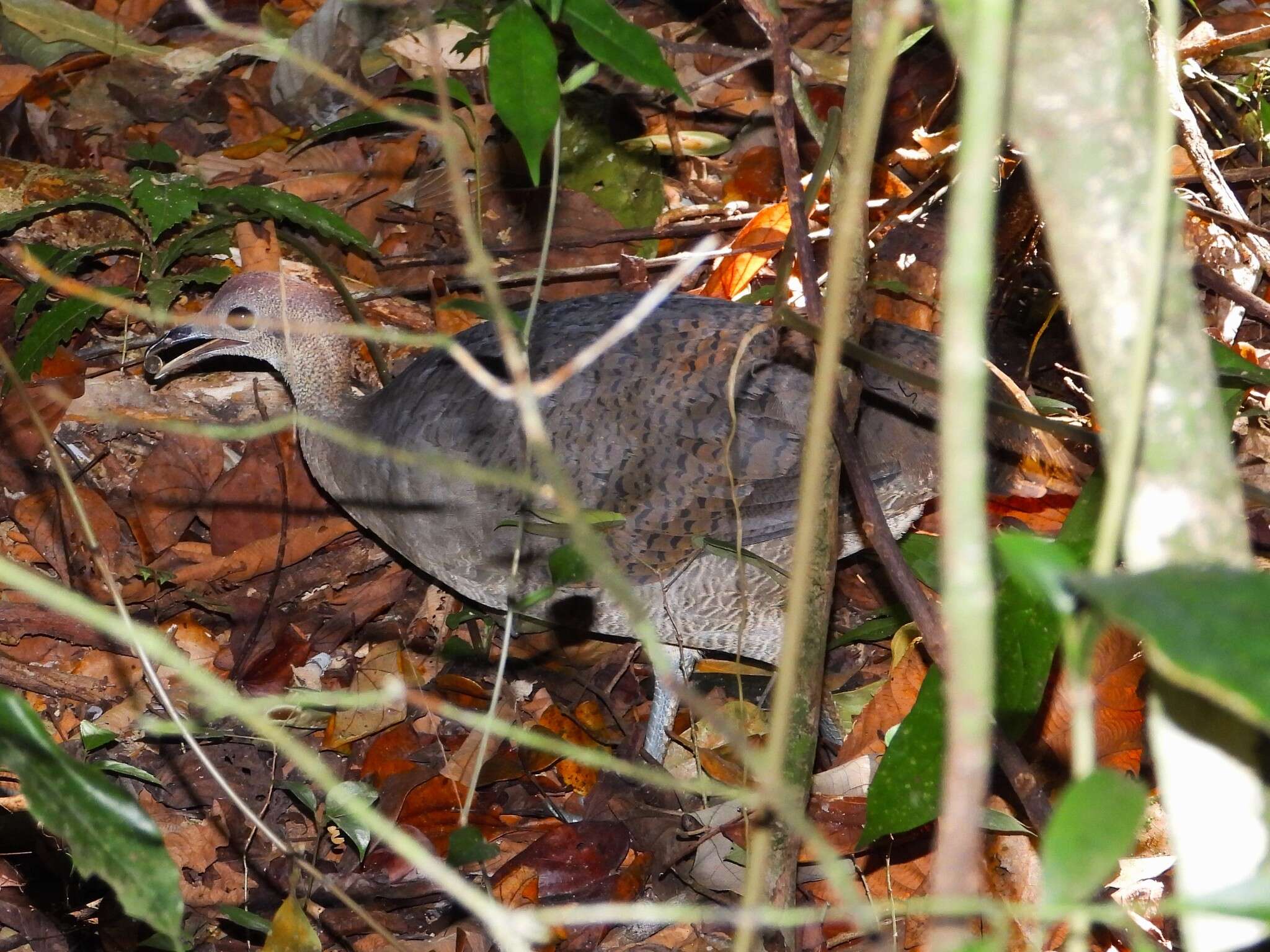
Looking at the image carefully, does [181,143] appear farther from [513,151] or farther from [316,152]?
[513,151]

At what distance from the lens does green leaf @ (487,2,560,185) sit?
1.66 m

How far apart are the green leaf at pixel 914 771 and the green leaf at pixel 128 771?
2169mm

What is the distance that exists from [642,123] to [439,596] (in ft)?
7.16

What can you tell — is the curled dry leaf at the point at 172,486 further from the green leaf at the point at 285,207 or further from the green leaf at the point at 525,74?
the green leaf at the point at 525,74

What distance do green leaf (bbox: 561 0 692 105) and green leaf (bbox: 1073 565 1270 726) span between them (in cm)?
112

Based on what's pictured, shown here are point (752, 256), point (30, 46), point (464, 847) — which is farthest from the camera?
point (30, 46)

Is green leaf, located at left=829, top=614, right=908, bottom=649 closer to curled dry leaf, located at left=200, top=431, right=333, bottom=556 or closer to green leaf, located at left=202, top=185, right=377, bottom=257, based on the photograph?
curled dry leaf, located at left=200, top=431, right=333, bottom=556

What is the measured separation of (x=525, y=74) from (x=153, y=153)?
375cm

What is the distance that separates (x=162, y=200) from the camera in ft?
14.3

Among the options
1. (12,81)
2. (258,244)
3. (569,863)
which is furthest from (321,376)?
(12,81)

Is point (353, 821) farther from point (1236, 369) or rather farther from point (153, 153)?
point (153, 153)

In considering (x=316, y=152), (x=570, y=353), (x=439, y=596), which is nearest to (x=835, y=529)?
(x=570, y=353)

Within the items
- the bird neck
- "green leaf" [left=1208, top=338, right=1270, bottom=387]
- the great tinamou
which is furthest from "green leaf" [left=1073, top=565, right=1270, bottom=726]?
the bird neck

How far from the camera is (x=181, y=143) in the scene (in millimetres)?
5320
